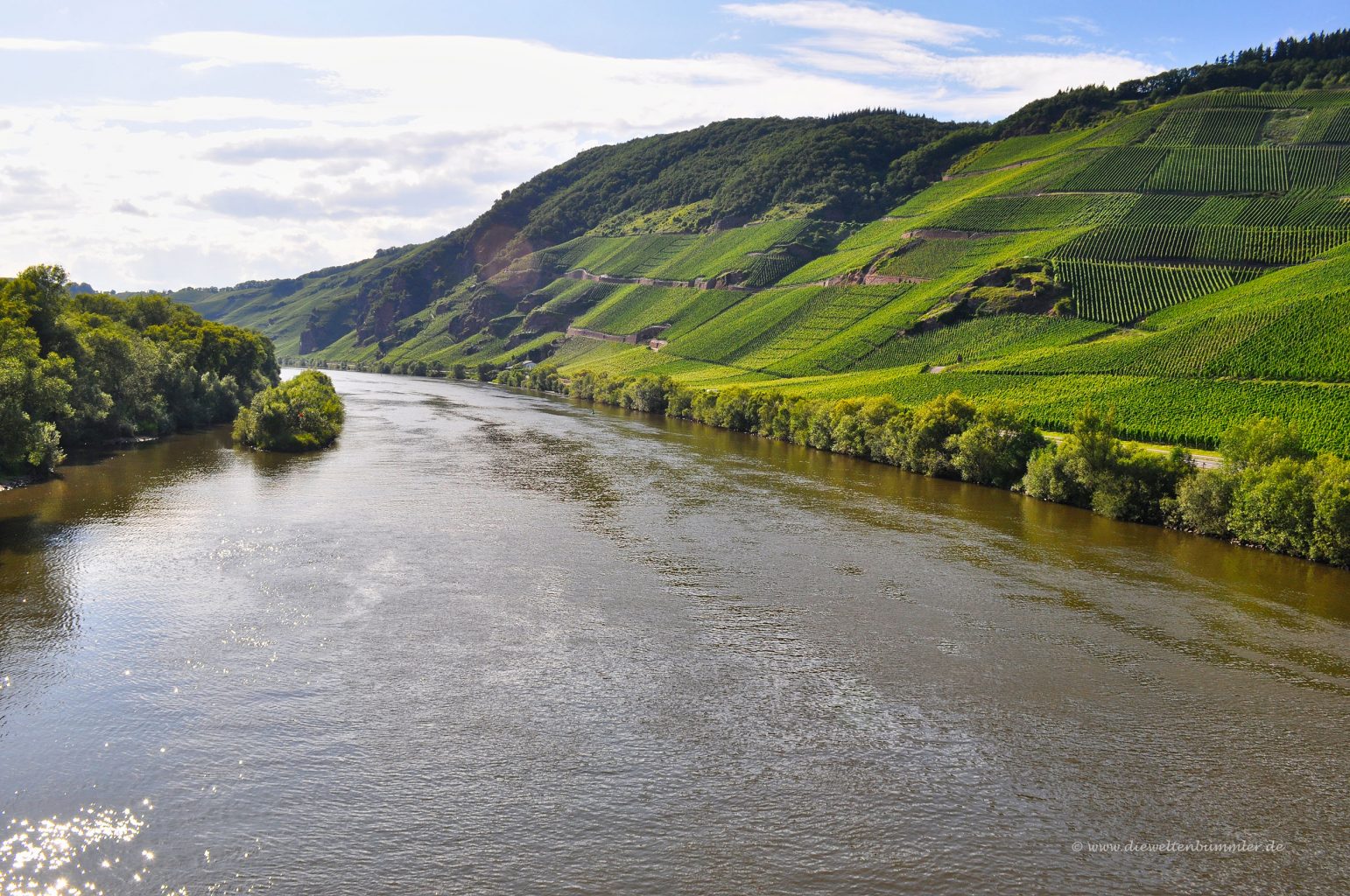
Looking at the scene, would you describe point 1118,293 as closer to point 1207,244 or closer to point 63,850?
point 1207,244

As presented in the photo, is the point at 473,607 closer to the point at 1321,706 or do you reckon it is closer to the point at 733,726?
the point at 733,726

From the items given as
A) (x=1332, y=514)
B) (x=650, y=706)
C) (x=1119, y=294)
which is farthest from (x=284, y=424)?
(x=1119, y=294)

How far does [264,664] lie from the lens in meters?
33.4

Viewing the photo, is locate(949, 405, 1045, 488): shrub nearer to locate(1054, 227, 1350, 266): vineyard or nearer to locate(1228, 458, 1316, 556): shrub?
locate(1228, 458, 1316, 556): shrub

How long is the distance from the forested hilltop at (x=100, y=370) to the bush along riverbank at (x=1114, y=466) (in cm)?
6922

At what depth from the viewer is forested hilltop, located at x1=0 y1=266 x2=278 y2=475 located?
63938 mm

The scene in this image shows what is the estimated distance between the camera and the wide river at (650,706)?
2331 centimetres

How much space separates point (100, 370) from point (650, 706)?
79.0 m

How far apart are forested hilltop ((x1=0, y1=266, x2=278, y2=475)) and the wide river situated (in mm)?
7872

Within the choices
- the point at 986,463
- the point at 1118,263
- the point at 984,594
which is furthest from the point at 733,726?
the point at 1118,263

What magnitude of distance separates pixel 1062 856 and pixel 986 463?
2208 inches

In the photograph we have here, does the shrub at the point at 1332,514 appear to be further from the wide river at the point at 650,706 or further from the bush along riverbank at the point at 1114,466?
the wide river at the point at 650,706

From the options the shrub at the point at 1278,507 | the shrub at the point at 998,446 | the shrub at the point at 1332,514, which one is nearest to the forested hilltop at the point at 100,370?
the shrub at the point at 998,446

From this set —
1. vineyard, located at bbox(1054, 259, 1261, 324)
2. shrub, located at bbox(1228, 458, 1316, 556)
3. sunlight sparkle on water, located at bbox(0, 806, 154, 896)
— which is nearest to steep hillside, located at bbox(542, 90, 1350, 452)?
vineyard, located at bbox(1054, 259, 1261, 324)
